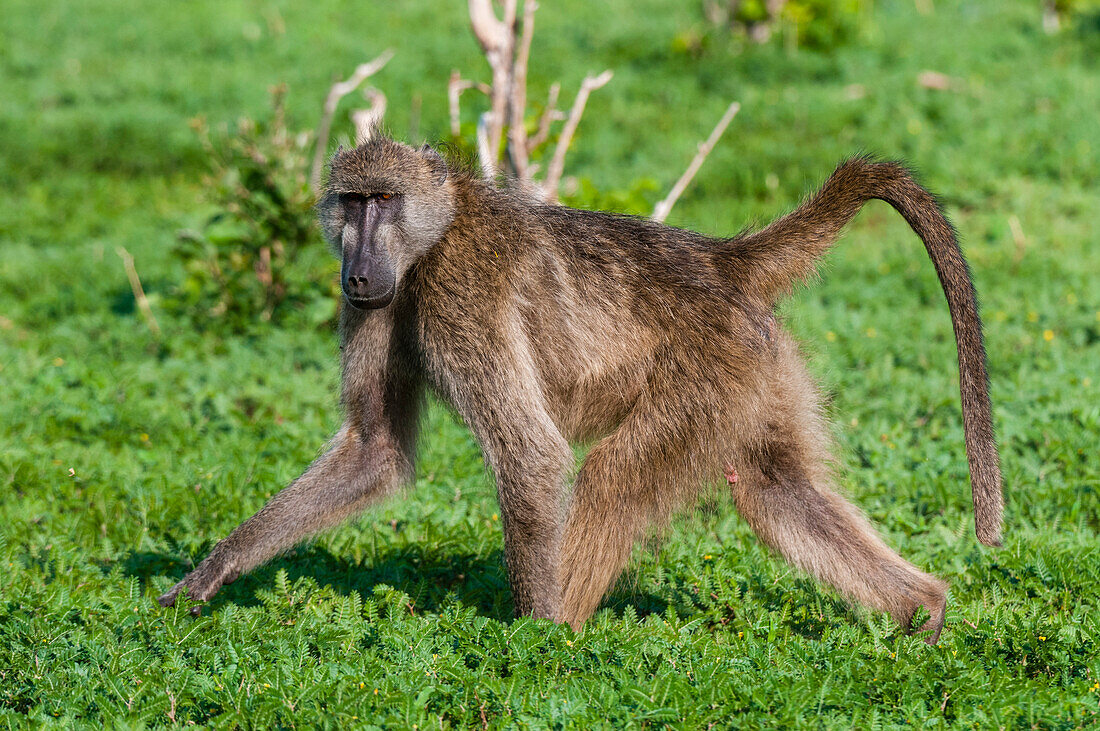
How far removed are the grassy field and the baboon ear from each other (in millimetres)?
1092

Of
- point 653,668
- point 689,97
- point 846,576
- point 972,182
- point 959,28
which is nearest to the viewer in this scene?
point 653,668

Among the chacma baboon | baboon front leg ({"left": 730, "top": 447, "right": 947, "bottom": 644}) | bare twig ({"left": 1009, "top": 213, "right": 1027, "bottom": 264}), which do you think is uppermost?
the chacma baboon

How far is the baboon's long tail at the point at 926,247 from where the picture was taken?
130 inches

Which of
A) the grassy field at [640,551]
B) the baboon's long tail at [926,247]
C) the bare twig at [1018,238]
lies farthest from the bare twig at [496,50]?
the bare twig at [1018,238]

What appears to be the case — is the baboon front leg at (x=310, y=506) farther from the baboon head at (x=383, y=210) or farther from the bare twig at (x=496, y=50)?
the bare twig at (x=496, y=50)

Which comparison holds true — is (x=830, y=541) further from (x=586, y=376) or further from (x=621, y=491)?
(x=586, y=376)

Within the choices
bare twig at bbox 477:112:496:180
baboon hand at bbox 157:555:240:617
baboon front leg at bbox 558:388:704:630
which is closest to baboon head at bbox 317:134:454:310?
bare twig at bbox 477:112:496:180

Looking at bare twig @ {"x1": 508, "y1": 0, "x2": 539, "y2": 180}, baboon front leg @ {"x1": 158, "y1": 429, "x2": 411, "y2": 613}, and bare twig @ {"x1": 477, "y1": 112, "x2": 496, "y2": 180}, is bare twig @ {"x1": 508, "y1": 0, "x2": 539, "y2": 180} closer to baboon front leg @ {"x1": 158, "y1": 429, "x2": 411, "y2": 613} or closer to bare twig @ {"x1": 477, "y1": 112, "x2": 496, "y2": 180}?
bare twig @ {"x1": 477, "y1": 112, "x2": 496, "y2": 180}

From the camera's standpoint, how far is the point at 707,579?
3.85m

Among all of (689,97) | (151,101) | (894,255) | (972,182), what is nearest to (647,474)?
(894,255)

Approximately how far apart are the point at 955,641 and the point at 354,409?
77.6 inches

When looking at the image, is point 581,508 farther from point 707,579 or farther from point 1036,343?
point 1036,343

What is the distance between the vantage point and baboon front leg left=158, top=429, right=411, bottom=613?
3480 millimetres

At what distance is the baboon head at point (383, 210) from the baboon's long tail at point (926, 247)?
998 millimetres
